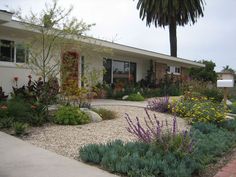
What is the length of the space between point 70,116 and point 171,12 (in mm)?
19536

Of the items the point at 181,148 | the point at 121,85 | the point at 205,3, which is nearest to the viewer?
the point at 181,148

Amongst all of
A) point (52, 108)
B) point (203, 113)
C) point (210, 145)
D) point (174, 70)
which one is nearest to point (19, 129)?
point (52, 108)

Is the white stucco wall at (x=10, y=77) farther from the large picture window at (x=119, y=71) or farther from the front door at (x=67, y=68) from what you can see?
the large picture window at (x=119, y=71)

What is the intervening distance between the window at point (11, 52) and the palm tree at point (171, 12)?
16.0 meters

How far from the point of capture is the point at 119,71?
18.0m

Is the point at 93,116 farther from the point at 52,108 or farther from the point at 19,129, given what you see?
the point at 19,129

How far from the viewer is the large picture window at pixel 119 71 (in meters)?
17.0

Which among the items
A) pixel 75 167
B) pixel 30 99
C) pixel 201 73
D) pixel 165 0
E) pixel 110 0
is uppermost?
pixel 165 0

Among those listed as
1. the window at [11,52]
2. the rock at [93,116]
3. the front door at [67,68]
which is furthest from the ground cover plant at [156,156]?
the window at [11,52]

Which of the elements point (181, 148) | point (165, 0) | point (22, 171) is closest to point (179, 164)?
point (181, 148)

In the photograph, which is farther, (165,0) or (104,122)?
(165,0)

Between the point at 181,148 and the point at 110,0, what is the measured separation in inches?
444

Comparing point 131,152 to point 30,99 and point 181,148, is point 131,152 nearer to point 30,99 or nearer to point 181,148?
point 181,148

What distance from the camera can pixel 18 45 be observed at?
1115cm
